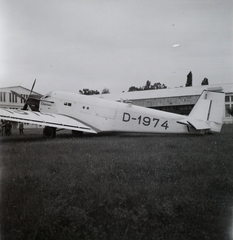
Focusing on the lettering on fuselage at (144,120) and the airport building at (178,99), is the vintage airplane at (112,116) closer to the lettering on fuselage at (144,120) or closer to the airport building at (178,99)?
the lettering on fuselage at (144,120)

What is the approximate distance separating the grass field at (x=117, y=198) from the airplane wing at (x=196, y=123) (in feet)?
17.3

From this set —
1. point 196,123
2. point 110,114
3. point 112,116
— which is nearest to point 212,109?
point 196,123

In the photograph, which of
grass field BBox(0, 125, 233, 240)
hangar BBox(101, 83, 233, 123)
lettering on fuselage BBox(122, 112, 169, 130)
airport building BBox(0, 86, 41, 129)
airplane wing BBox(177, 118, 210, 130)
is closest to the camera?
grass field BBox(0, 125, 233, 240)

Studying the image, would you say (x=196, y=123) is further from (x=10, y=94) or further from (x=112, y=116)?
(x=10, y=94)

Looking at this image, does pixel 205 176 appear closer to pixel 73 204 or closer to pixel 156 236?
pixel 156 236

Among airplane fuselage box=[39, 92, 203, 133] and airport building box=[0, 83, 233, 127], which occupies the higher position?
airport building box=[0, 83, 233, 127]

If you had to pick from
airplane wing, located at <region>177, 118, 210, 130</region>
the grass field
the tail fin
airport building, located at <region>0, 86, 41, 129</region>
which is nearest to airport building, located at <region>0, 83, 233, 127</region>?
airport building, located at <region>0, 86, 41, 129</region>

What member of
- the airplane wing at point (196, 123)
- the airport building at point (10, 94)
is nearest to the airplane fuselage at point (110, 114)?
the airplane wing at point (196, 123)

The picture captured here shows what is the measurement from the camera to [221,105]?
34.6 feet

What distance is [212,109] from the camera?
10.8m

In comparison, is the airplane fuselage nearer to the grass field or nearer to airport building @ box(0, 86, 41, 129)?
airport building @ box(0, 86, 41, 129)

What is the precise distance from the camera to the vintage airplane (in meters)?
10.6

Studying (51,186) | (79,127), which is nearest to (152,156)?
(51,186)

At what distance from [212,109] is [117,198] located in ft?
28.3
